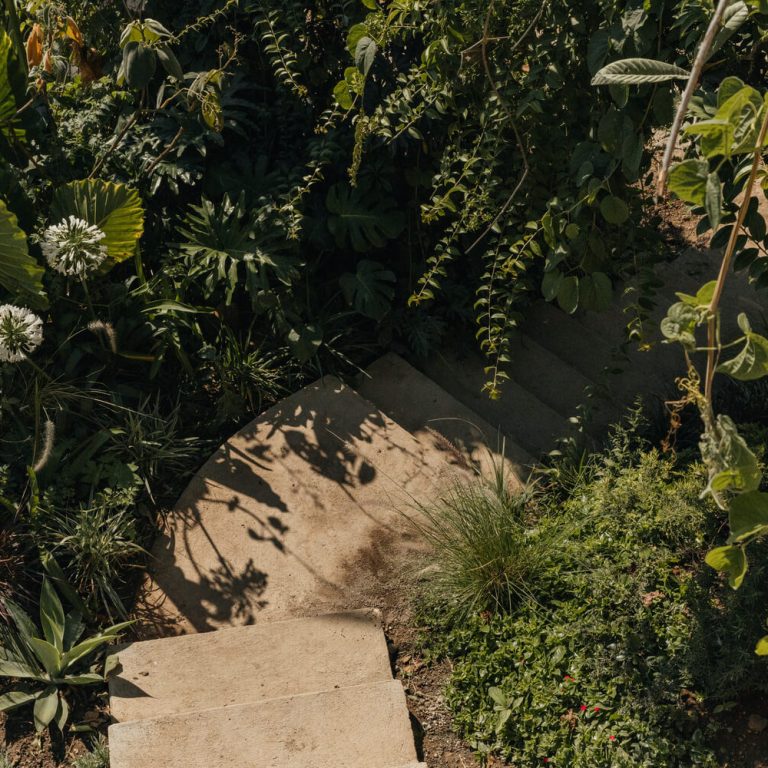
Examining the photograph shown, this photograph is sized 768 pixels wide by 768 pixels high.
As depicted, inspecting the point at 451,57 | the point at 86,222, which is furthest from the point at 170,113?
the point at 451,57

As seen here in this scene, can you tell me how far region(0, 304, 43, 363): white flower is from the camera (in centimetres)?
351

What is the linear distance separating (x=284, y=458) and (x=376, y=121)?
57.1 inches

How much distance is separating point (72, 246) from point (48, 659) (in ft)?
5.17

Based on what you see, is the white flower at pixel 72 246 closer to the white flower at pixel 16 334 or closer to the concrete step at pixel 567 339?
the white flower at pixel 16 334

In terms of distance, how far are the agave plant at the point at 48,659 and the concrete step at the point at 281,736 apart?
1.11ft

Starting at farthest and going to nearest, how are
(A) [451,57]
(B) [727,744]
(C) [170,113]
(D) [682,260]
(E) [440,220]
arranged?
1. (D) [682,260]
2. (E) [440,220]
3. (C) [170,113]
4. (A) [451,57]
5. (B) [727,744]

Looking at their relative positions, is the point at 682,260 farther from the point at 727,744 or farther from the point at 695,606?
the point at 727,744

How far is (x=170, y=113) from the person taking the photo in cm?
438

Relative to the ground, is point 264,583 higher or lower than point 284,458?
lower

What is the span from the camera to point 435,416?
4.27 metres

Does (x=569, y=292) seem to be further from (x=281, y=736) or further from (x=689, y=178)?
(x=281, y=736)

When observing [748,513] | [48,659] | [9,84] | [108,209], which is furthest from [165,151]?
[748,513]

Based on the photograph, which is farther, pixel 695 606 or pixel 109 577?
pixel 109 577

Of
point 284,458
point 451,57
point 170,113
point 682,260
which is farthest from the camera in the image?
point 682,260
